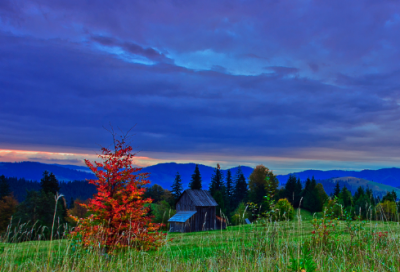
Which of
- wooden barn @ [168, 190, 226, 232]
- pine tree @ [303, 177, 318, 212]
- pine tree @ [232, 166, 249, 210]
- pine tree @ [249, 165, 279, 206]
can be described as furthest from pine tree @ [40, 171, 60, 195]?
pine tree @ [303, 177, 318, 212]

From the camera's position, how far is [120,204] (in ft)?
29.4

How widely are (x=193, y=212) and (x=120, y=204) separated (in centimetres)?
2697

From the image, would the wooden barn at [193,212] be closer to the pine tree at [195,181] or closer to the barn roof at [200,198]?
the barn roof at [200,198]

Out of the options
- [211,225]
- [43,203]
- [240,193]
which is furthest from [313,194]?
[43,203]

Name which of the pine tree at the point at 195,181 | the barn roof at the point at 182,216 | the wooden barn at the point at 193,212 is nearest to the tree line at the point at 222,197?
the pine tree at the point at 195,181

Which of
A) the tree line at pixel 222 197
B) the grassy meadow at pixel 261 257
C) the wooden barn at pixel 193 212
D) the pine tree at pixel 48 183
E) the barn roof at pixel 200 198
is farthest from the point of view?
the pine tree at pixel 48 183

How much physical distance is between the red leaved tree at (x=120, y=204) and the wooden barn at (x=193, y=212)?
25.0 meters

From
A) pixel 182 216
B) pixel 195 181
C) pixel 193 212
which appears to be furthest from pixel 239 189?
pixel 182 216

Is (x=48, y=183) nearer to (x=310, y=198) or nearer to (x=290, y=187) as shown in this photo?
(x=290, y=187)

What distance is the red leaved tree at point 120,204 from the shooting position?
8.20m

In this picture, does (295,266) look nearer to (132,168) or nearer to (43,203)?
(132,168)

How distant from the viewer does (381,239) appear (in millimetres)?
7031

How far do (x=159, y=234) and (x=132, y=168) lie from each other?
2.43 m

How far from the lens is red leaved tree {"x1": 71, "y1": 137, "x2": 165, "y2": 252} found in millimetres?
8195
